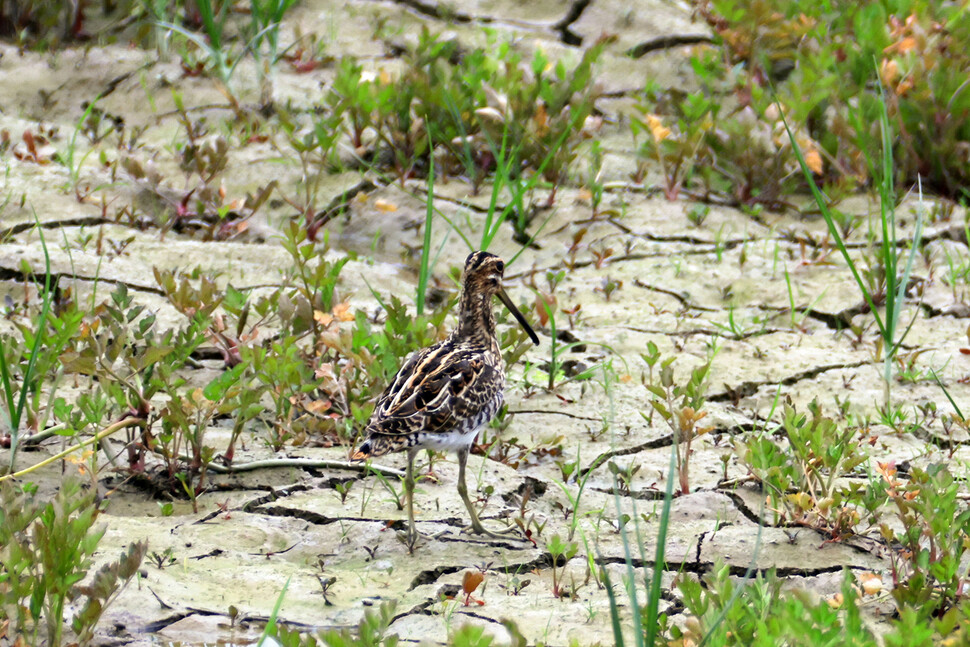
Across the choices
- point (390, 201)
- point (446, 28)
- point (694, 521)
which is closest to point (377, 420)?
point (694, 521)

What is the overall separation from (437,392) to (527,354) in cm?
149

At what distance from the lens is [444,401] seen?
11.0ft

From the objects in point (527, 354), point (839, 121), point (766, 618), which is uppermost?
point (839, 121)

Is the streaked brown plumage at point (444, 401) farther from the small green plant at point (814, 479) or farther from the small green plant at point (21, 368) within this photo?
the small green plant at point (21, 368)

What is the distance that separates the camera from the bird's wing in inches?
130

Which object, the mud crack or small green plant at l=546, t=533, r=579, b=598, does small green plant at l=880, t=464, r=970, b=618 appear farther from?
the mud crack

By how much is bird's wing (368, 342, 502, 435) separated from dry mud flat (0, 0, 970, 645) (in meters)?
0.38

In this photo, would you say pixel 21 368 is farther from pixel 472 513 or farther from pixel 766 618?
pixel 766 618

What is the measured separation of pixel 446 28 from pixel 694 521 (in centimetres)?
537

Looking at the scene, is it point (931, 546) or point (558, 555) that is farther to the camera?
point (558, 555)

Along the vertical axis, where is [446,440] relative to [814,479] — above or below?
above

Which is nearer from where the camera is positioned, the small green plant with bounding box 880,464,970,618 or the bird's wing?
the small green plant with bounding box 880,464,970,618

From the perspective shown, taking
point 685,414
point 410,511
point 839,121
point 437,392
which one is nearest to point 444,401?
point 437,392

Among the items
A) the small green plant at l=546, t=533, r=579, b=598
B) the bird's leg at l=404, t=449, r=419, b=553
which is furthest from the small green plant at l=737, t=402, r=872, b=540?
the bird's leg at l=404, t=449, r=419, b=553
